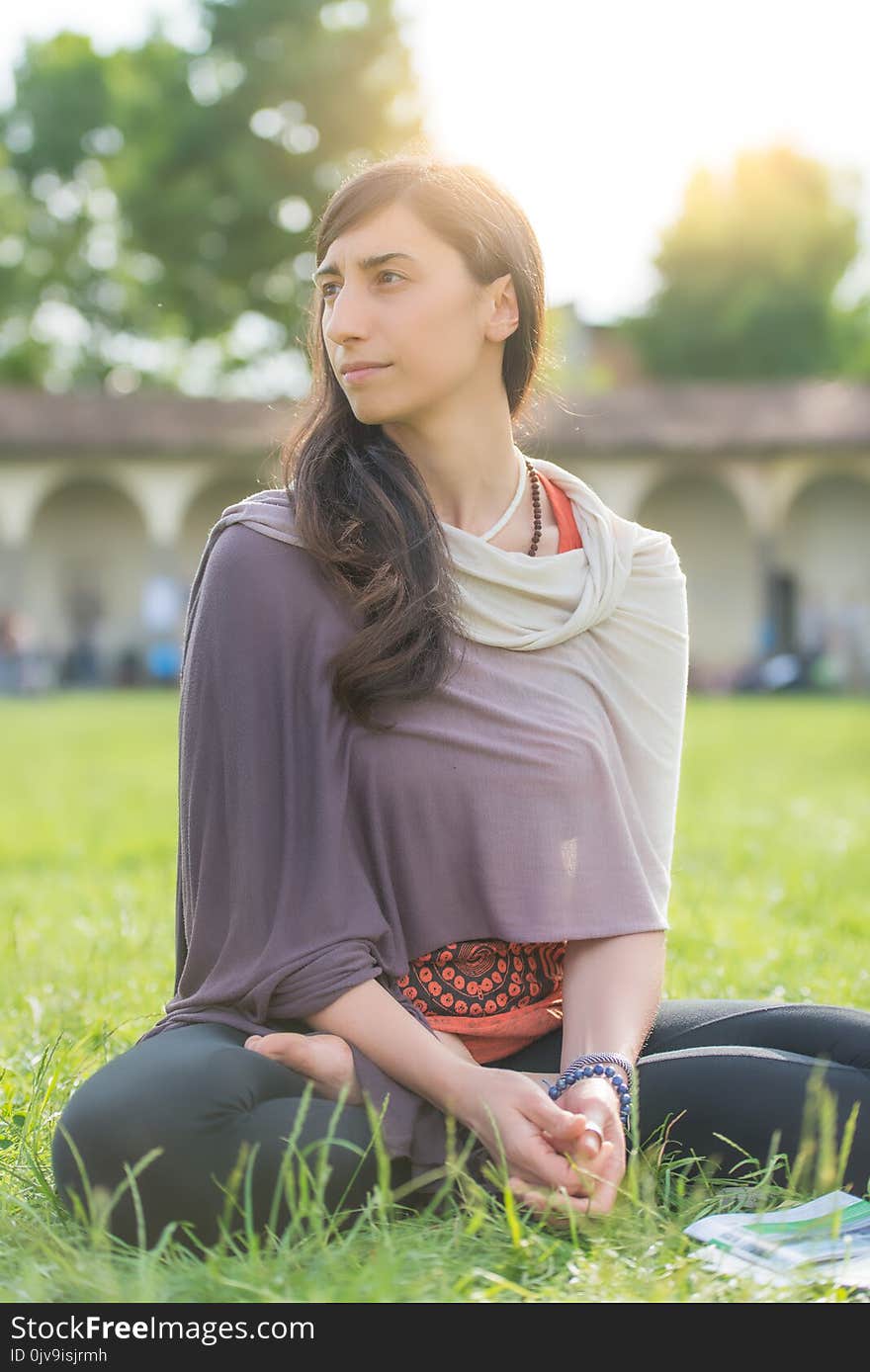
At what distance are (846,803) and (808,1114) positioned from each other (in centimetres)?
658

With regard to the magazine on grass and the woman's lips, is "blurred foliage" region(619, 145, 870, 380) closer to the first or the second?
the woman's lips

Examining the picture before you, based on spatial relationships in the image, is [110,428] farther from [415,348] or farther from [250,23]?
[415,348]

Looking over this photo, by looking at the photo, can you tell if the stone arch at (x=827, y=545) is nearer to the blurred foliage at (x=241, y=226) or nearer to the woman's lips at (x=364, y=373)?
the blurred foliage at (x=241, y=226)

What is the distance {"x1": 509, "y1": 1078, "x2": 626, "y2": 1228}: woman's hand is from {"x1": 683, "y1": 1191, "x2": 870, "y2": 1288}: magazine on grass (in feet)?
0.40

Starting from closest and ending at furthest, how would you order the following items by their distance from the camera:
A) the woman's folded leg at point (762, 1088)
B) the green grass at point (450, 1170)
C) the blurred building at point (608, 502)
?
the green grass at point (450, 1170)
the woman's folded leg at point (762, 1088)
the blurred building at point (608, 502)

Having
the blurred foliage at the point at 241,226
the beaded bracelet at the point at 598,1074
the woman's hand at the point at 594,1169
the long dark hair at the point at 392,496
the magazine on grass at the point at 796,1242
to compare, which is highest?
the blurred foliage at the point at 241,226

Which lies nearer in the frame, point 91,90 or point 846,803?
point 846,803

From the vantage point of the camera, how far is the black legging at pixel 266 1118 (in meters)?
2.03

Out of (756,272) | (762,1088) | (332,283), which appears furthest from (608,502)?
(762,1088)

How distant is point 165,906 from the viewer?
16.5 feet

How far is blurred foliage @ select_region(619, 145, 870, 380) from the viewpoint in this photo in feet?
125

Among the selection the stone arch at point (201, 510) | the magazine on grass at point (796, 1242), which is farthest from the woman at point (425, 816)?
A: the stone arch at point (201, 510)

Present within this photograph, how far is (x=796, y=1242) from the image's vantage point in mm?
2012
